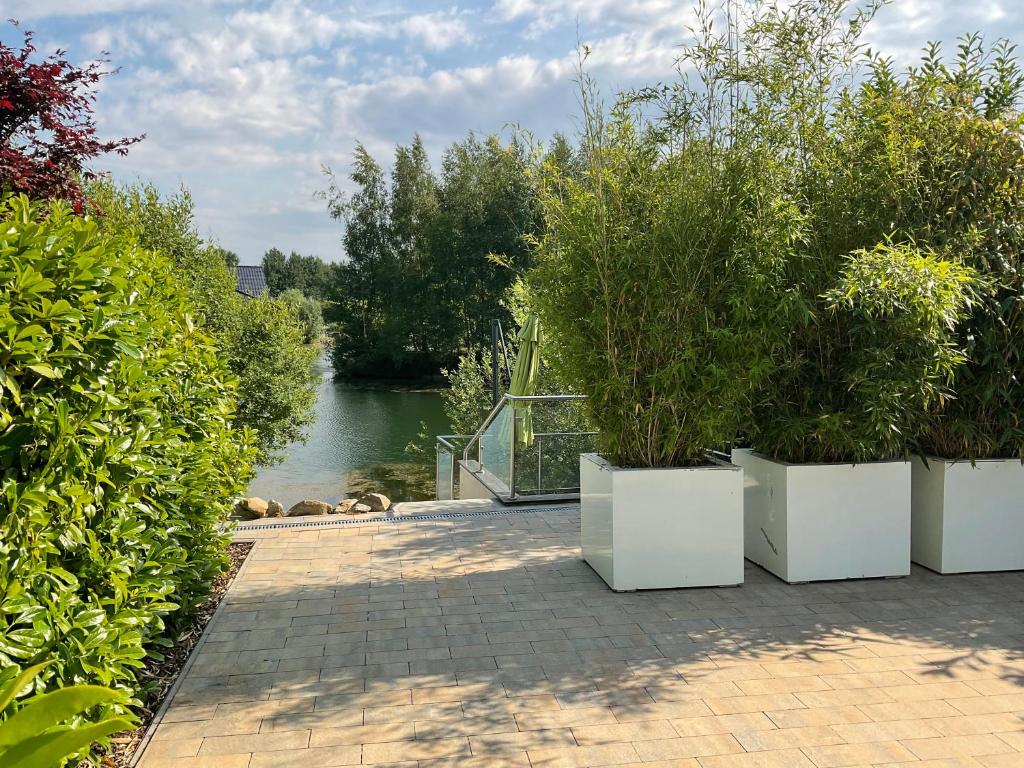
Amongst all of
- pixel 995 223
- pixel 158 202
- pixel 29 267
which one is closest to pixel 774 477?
pixel 995 223

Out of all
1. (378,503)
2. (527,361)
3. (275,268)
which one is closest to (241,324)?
(378,503)

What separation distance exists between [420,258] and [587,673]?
31001 millimetres

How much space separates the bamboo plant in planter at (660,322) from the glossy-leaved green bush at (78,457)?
88.5 inches

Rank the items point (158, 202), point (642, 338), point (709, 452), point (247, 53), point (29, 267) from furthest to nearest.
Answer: point (158, 202) < point (247, 53) < point (709, 452) < point (642, 338) < point (29, 267)

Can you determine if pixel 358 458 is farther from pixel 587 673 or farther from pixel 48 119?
pixel 587 673

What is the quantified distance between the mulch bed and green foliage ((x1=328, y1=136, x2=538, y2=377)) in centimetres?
2707

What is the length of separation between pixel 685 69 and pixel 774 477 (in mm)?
2453

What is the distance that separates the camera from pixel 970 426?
461cm

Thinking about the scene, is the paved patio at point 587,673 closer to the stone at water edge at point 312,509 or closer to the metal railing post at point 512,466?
the metal railing post at point 512,466

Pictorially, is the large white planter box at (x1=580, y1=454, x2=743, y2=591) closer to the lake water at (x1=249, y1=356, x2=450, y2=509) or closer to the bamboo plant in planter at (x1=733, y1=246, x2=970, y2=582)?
the bamboo plant in planter at (x1=733, y1=246, x2=970, y2=582)

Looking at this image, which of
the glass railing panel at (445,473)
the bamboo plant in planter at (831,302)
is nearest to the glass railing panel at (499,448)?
the glass railing panel at (445,473)

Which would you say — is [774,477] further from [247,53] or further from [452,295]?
[452,295]

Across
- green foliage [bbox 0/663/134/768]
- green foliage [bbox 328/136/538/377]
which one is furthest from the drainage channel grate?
green foliage [bbox 328/136/538/377]

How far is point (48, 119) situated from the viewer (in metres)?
6.82
